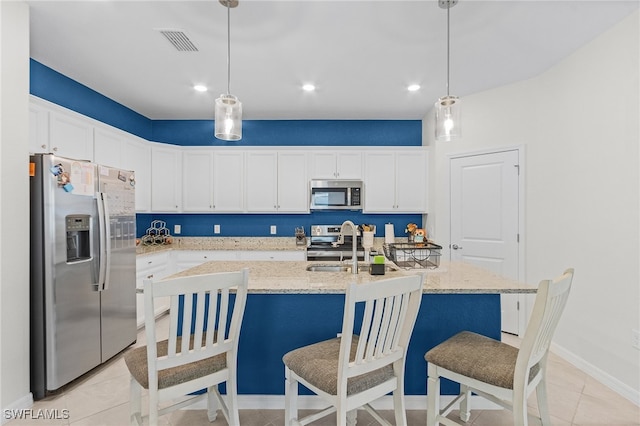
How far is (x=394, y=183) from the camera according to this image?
174 inches

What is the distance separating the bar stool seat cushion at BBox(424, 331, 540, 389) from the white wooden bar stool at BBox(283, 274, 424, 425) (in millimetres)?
271

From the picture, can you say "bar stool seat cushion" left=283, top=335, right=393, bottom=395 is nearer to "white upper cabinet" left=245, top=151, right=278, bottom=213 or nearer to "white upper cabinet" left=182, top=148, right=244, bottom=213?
"white upper cabinet" left=245, top=151, right=278, bottom=213

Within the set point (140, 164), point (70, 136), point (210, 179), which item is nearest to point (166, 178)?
point (140, 164)

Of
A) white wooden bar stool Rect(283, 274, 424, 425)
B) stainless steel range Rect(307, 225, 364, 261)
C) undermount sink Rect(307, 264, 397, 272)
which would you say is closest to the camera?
white wooden bar stool Rect(283, 274, 424, 425)

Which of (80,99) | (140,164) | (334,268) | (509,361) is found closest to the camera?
(509,361)

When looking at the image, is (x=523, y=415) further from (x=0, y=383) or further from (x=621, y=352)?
(x=0, y=383)

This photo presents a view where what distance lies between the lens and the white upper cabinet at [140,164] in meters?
3.77

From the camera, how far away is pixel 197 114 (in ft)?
14.6

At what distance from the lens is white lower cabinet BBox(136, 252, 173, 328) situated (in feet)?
11.3

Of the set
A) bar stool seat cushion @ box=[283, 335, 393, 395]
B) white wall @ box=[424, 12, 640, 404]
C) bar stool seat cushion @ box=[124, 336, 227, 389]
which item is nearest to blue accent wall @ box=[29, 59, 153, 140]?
bar stool seat cushion @ box=[124, 336, 227, 389]

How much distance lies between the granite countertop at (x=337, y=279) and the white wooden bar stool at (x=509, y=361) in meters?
0.28

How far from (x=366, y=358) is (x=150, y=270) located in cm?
319

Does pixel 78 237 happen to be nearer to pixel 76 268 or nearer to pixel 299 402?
pixel 76 268

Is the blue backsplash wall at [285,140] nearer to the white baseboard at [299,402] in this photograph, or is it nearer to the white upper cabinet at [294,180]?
the white upper cabinet at [294,180]
